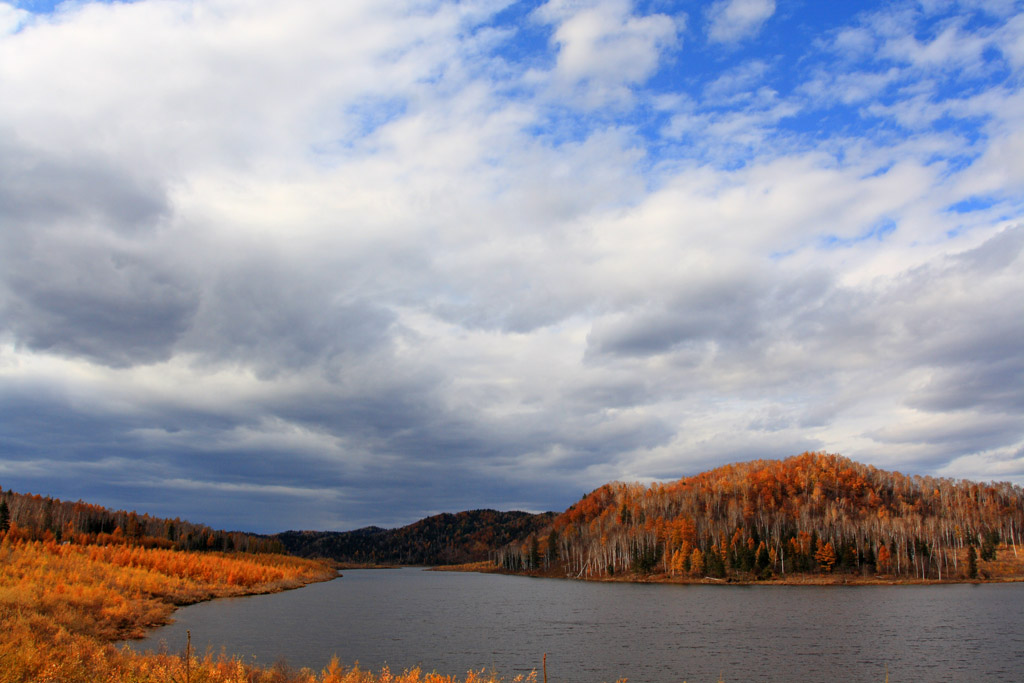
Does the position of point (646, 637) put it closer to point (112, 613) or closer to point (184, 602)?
point (112, 613)

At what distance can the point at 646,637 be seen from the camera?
63.9m

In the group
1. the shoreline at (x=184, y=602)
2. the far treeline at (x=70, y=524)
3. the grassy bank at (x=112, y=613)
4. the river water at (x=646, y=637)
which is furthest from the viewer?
the far treeline at (x=70, y=524)

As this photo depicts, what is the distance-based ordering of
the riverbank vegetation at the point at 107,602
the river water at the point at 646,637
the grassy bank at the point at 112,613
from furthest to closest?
1. the river water at the point at 646,637
2. the riverbank vegetation at the point at 107,602
3. the grassy bank at the point at 112,613

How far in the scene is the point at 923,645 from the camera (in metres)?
58.8

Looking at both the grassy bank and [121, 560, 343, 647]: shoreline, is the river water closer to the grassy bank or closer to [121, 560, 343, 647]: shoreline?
[121, 560, 343, 647]: shoreline

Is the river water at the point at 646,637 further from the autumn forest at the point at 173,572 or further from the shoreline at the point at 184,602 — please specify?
the autumn forest at the point at 173,572

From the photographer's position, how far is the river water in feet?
154

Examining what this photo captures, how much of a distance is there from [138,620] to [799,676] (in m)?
62.6

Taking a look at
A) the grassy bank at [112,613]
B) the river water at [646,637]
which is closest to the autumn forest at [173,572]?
the grassy bank at [112,613]

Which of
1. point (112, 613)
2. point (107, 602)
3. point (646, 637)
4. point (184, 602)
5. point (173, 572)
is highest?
point (107, 602)

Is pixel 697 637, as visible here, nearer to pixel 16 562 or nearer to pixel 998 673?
pixel 998 673

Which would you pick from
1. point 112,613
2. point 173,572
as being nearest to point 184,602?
point 173,572

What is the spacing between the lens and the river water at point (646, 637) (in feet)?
154

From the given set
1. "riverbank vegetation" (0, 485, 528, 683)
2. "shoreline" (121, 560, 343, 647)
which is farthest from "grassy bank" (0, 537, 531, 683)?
"shoreline" (121, 560, 343, 647)
